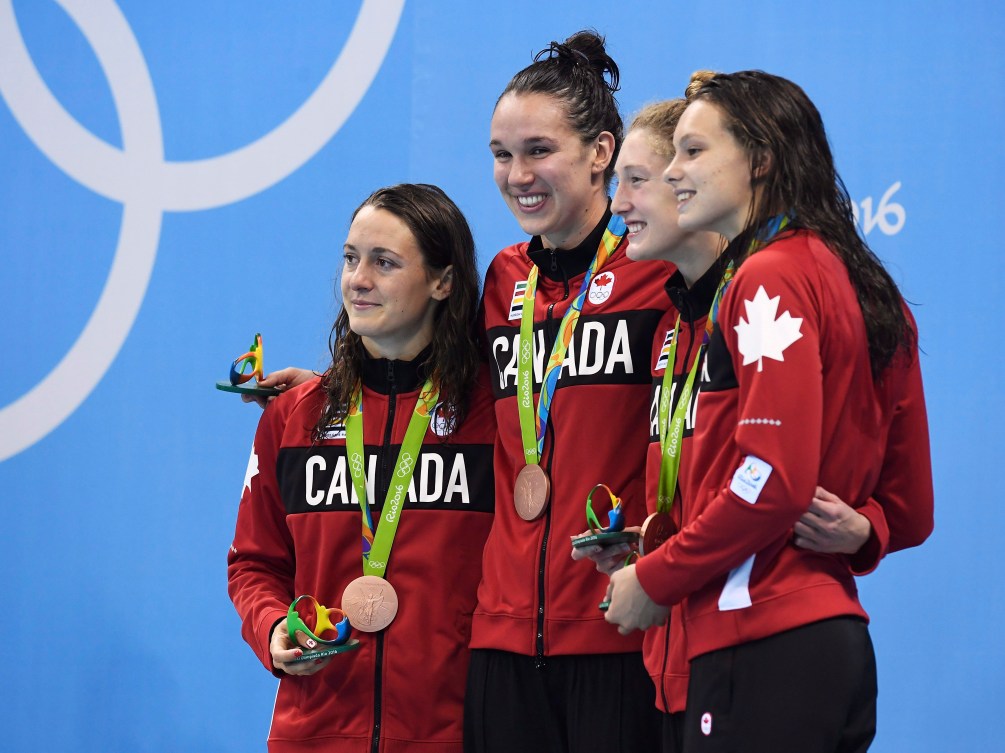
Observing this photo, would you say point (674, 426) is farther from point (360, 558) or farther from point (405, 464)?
point (360, 558)

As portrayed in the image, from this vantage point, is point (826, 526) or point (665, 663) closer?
point (826, 526)

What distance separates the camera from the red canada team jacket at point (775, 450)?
1641 millimetres

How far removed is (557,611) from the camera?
2.15 m

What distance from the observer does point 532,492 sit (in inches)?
87.0

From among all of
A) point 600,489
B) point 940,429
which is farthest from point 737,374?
point 940,429

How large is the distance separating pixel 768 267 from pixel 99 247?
2984mm

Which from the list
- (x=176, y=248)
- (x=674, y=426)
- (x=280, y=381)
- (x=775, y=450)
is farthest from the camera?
(x=176, y=248)

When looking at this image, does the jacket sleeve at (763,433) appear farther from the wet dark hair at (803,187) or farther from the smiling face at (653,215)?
the smiling face at (653,215)

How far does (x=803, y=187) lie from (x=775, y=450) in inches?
16.1

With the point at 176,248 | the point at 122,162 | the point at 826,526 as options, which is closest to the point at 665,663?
the point at 826,526

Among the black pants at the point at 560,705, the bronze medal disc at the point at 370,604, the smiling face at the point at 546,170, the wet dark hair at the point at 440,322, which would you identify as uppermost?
the smiling face at the point at 546,170

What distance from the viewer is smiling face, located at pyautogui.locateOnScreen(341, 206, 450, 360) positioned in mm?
2436

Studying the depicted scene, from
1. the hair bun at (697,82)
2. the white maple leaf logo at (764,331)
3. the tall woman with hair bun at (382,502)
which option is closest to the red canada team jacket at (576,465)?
the tall woman with hair bun at (382,502)

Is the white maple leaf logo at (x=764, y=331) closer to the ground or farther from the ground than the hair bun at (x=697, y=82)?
closer to the ground
